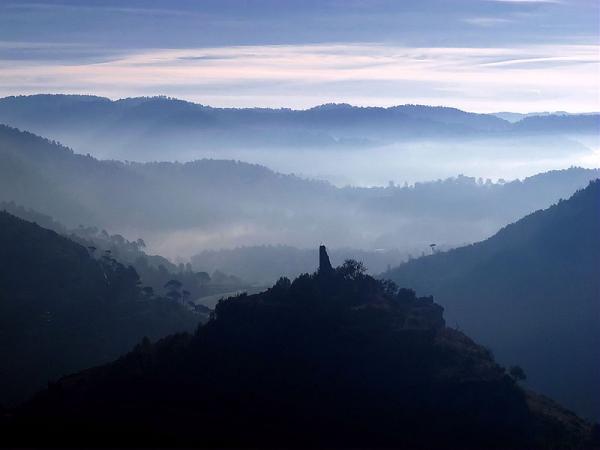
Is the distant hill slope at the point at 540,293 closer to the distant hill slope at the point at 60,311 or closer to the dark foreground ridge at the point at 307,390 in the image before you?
the dark foreground ridge at the point at 307,390

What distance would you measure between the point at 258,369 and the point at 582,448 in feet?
85.6

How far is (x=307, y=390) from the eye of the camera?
214 feet

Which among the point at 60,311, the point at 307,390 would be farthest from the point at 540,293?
the point at 307,390

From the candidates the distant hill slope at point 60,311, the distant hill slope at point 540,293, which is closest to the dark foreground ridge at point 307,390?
the distant hill slope at point 60,311

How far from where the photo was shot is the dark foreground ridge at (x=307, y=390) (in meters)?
60.3

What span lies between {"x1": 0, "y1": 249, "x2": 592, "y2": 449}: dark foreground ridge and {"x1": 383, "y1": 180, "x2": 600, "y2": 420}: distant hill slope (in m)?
46.6

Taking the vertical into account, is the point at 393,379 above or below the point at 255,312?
below

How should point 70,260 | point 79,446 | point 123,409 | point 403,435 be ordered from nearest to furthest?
point 79,446
point 403,435
point 123,409
point 70,260

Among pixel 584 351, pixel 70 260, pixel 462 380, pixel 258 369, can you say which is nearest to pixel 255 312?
pixel 258 369

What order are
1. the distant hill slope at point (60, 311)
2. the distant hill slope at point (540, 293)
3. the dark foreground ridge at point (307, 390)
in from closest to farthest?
the dark foreground ridge at point (307, 390) < the distant hill slope at point (60, 311) < the distant hill slope at point (540, 293)

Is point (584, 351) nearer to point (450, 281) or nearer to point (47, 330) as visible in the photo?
point (450, 281)

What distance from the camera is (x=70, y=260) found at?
149 m

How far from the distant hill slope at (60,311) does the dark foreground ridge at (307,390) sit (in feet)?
135

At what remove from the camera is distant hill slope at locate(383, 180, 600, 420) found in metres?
122
